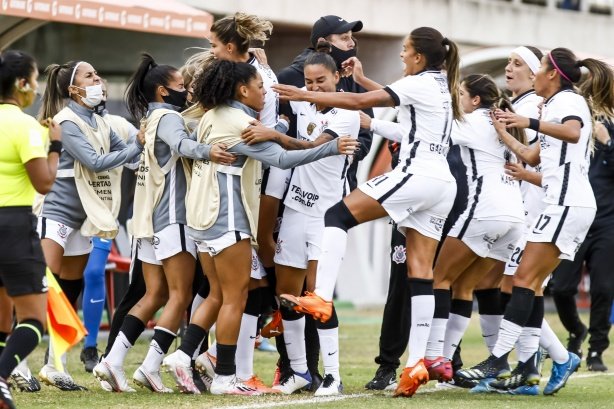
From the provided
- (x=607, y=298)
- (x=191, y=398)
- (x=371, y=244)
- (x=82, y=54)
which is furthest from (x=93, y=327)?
(x=371, y=244)

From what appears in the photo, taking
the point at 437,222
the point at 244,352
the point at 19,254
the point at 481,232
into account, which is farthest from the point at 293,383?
the point at 19,254

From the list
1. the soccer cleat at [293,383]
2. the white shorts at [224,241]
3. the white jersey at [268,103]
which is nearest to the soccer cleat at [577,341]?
the soccer cleat at [293,383]

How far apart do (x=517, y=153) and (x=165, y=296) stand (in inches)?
97.4

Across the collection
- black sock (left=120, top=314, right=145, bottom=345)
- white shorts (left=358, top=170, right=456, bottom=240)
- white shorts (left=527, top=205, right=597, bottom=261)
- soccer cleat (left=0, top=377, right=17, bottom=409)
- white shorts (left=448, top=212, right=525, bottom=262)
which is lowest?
black sock (left=120, top=314, right=145, bottom=345)

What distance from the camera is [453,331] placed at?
937 cm

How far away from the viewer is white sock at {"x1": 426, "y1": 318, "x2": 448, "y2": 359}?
29.0 feet

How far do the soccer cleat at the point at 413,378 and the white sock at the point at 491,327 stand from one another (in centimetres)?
157

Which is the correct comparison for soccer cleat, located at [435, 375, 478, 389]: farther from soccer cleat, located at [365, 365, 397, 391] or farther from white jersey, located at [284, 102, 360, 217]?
white jersey, located at [284, 102, 360, 217]

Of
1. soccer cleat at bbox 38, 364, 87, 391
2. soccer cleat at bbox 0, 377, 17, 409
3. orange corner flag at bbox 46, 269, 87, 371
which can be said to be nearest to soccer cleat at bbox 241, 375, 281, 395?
soccer cleat at bbox 38, 364, 87, 391

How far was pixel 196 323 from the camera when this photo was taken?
8.48 meters

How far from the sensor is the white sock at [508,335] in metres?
8.88

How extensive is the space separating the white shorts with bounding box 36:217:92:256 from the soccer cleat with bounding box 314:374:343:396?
1.92 metres

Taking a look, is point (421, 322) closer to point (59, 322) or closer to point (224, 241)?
point (224, 241)

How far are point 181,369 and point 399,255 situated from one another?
187 cm
